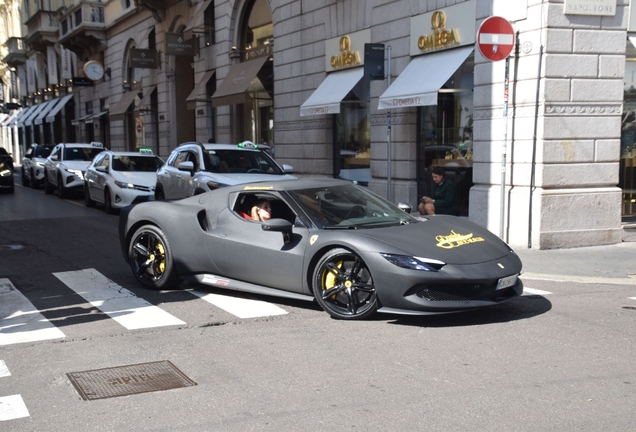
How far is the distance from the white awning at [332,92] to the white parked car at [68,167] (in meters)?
7.56

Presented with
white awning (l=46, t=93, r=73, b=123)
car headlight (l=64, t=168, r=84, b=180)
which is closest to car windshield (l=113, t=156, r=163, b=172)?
car headlight (l=64, t=168, r=84, b=180)

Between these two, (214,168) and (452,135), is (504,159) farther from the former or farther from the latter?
(214,168)

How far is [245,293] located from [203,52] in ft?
68.0

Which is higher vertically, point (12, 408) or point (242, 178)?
point (242, 178)

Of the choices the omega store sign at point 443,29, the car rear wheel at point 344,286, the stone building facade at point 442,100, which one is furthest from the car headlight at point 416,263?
the omega store sign at point 443,29

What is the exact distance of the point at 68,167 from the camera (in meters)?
21.8

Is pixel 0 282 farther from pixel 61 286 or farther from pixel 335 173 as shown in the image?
pixel 335 173

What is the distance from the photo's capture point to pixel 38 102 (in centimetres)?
5881

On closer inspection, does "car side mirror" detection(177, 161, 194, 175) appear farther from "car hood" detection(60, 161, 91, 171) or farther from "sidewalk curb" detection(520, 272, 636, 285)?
"car hood" detection(60, 161, 91, 171)

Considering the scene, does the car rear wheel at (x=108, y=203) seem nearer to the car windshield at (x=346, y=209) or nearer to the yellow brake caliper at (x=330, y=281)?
the car windshield at (x=346, y=209)

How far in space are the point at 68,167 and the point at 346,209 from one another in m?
16.4

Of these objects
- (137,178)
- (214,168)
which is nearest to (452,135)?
(214,168)

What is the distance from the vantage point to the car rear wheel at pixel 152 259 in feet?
26.7

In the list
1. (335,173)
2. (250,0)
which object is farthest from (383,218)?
(250,0)
